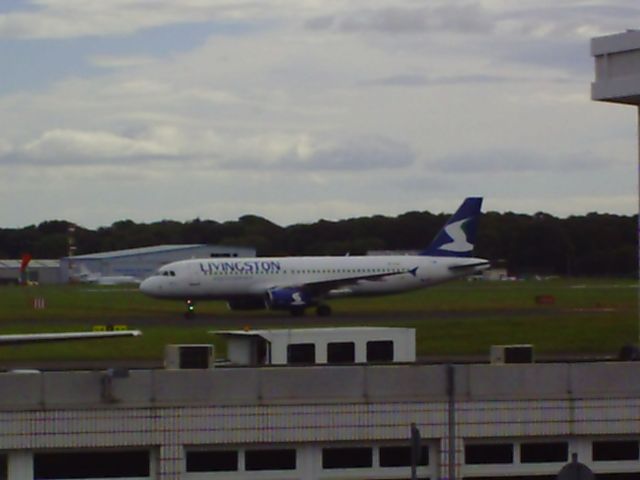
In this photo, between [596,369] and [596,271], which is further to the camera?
[596,271]

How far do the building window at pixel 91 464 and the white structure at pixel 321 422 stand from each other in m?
0.01

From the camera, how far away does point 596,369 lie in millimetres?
20047

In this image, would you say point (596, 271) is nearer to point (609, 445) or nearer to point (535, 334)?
point (535, 334)

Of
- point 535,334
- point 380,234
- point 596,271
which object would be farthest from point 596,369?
point 380,234

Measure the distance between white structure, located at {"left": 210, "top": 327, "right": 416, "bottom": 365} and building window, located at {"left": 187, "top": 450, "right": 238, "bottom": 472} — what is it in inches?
337

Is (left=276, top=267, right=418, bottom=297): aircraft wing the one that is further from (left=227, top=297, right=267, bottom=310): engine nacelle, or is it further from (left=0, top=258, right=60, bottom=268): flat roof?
(left=0, top=258, right=60, bottom=268): flat roof

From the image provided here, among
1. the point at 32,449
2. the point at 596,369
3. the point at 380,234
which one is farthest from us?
the point at 380,234

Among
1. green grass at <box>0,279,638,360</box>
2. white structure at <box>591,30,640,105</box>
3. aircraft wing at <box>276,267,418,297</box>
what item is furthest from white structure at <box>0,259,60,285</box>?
white structure at <box>591,30,640,105</box>

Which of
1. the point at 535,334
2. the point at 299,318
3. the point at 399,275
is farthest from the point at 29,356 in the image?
Answer: the point at 399,275

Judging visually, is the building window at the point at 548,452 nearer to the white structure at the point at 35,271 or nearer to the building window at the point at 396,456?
the building window at the point at 396,456

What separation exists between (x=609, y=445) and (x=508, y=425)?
5.06 ft

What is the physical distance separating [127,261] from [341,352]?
136610mm

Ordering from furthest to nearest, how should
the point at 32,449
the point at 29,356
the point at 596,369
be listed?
the point at 29,356 → the point at 596,369 → the point at 32,449

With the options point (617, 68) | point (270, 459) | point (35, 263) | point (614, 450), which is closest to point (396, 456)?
point (270, 459)
